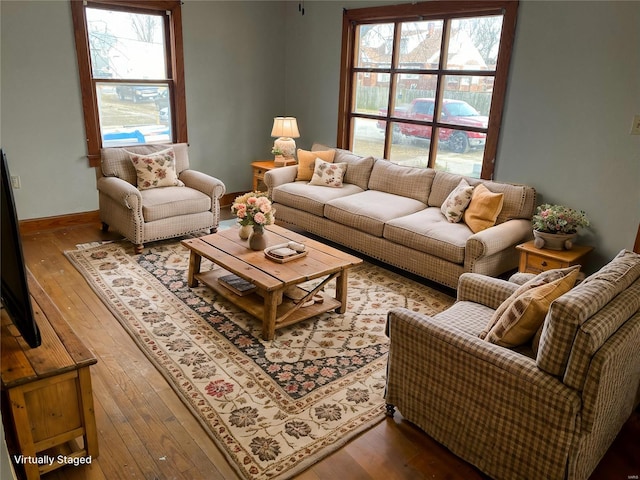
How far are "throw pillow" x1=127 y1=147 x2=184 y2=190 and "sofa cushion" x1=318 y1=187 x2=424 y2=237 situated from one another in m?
1.58

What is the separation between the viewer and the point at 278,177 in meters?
5.12

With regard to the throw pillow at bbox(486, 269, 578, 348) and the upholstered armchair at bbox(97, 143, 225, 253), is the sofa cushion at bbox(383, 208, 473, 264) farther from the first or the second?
the upholstered armchair at bbox(97, 143, 225, 253)

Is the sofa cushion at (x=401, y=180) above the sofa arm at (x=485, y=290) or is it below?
above

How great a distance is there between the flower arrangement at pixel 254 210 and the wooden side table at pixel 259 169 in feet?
7.39

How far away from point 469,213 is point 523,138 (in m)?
0.82

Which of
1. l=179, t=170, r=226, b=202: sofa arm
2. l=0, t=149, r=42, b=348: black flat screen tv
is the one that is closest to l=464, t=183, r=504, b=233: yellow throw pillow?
l=179, t=170, r=226, b=202: sofa arm

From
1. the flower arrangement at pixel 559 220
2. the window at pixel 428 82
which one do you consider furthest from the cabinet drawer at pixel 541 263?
the window at pixel 428 82

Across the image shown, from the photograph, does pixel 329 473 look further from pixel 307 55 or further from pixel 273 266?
pixel 307 55

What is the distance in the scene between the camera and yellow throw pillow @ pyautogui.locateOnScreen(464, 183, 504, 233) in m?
3.85

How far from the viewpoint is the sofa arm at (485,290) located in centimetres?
261

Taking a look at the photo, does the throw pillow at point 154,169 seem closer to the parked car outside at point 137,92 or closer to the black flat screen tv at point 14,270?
the parked car outside at point 137,92

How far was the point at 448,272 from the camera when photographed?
3.69 metres

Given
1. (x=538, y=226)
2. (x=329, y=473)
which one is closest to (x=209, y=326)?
(x=329, y=473)

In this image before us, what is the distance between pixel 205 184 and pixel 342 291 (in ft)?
6.80
